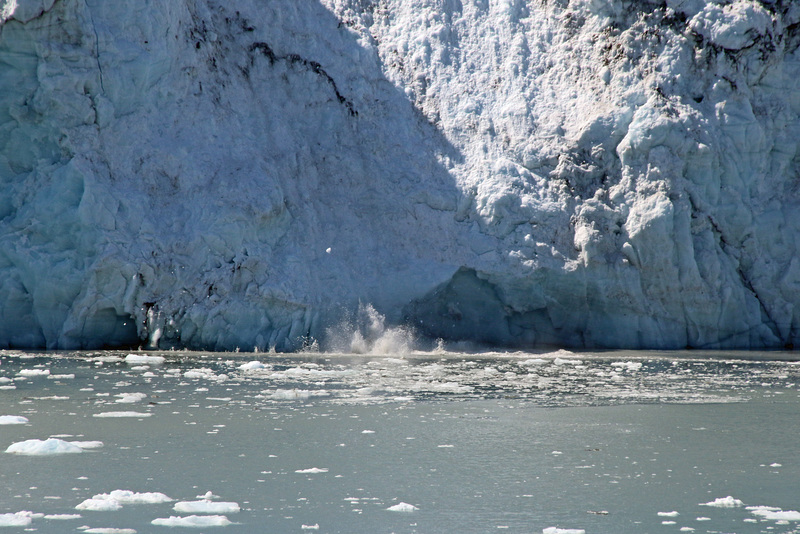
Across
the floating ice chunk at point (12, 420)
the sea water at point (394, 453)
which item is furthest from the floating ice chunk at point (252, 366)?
the floating ice chunk at point (12, 420)

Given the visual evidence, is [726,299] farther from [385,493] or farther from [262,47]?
[385,493]

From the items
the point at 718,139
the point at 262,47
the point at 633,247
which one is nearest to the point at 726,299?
the point at 633,247

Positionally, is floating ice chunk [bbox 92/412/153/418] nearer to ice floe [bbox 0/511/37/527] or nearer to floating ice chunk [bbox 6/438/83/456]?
floating ice chunk [bbox 6/438/83/456]

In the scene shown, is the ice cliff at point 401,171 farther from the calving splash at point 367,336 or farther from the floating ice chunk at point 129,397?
the floating ice chunk at point 129,397

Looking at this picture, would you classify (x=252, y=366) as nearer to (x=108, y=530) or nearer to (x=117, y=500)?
(x=117, y=500)

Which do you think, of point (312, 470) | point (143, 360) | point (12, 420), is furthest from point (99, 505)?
point (143, 360)

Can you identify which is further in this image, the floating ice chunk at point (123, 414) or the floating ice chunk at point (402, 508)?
the floating ice chunk at point (123, 414)
